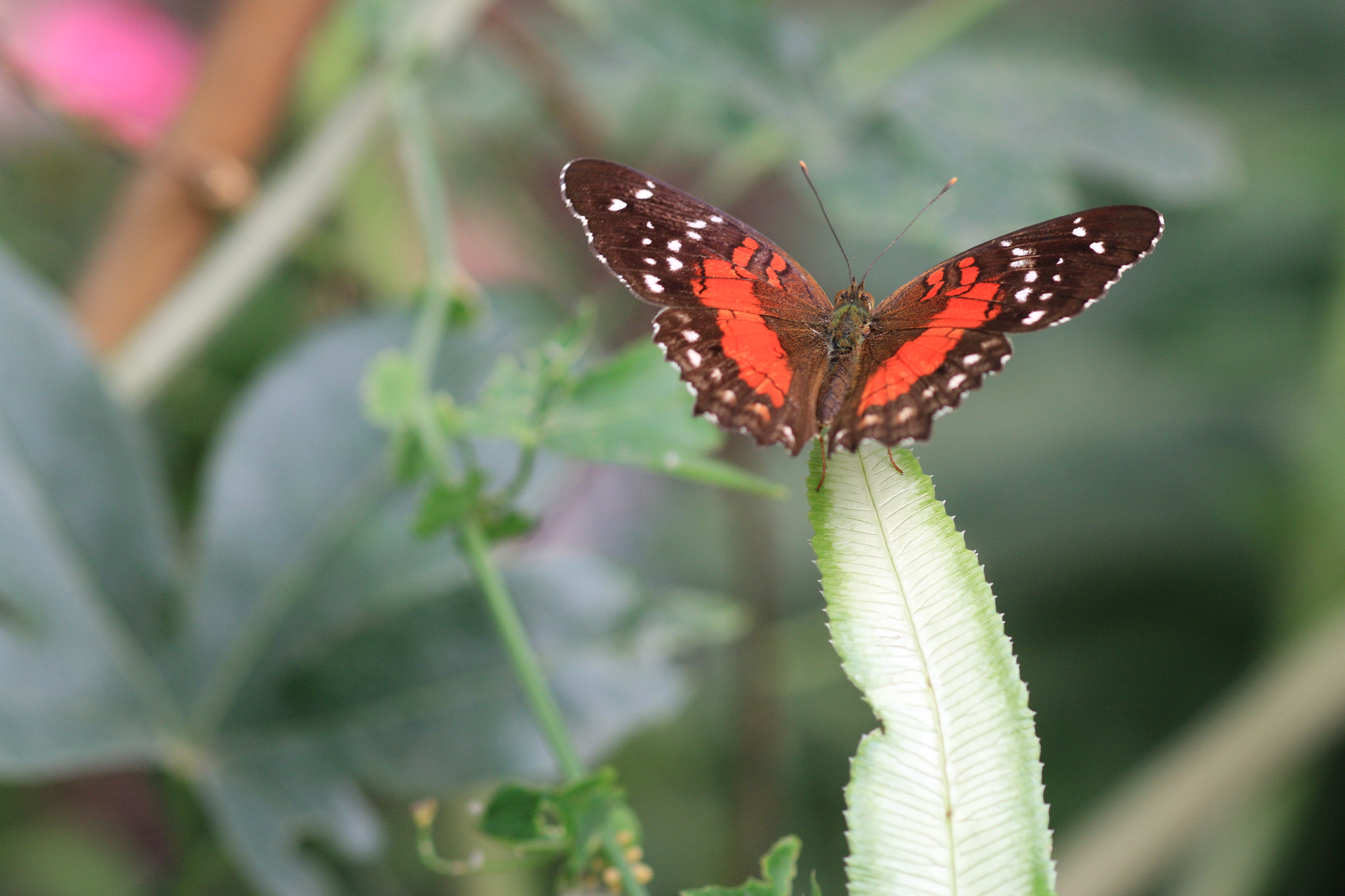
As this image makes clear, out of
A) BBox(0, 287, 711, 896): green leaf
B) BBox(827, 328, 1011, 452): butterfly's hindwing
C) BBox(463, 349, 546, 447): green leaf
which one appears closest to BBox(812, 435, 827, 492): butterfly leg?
BBox(827, 328, 1011, 452): butterfly's hindwing

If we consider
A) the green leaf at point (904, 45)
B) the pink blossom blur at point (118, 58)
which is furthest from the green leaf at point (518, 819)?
the pink blossom blur at point (118, 58)

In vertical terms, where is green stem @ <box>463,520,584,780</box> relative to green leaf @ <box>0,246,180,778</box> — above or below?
below

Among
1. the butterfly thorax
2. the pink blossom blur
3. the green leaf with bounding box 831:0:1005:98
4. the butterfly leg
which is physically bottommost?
the butterfly leg

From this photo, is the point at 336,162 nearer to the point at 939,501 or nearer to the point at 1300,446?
the point at 939,501

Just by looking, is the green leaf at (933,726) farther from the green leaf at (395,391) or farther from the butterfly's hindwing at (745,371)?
the green leaf at (395,391)

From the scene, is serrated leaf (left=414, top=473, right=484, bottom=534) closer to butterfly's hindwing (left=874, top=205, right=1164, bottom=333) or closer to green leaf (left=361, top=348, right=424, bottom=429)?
green leaf (left=361, top=348, right=424, bottom=429)

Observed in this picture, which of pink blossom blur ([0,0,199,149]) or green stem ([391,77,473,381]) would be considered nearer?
green stem ([391,77,473,381])

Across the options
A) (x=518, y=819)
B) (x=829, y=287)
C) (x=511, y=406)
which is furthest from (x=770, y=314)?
(x=829, y=287)

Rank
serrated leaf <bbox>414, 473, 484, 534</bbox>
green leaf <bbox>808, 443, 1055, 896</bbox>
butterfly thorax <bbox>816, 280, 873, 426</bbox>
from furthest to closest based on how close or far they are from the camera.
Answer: butterfly thorax <bbox>816, 280, 873, 426</bbox> → serrated leaf <bbox>414, 473, 484, 534</bbox> → green leaf <bbox>808, 443, 1055, 896</bbox>
